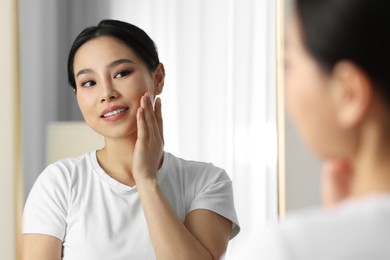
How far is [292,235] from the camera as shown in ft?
1.07

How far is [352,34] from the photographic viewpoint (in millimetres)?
340

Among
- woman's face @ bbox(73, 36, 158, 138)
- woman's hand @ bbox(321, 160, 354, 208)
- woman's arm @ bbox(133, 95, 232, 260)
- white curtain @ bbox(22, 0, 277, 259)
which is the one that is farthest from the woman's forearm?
woman's hand @ bbox(321, 160, 354, 208)

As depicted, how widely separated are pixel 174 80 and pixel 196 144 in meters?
0.12

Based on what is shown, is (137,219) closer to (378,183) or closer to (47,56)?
(47,56)

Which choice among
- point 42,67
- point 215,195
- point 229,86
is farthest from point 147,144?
point 42,67

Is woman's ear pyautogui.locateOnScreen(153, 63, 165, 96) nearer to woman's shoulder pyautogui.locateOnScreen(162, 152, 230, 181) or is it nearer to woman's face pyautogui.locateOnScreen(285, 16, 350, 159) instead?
woman's shoulder pyautogui.locateOnScreen(162, 152, 230, 181)

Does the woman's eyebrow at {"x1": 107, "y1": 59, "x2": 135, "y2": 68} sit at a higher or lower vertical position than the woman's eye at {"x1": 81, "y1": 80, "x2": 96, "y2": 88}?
higher

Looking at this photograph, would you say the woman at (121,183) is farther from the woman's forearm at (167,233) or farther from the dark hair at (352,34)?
the dark hair at (352,34)

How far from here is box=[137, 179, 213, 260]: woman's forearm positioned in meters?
1.04

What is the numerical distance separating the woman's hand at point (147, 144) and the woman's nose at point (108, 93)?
A: 48mm

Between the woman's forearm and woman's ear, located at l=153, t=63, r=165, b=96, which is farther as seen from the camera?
woman's ear, located at l=153, t=63, r=165, b=96

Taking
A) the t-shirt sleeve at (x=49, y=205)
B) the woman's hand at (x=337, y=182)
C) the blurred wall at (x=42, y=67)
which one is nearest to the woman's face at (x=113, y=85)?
the t-shirt sleeve at (x=49, y=205)

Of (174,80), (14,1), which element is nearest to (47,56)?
(14,1)

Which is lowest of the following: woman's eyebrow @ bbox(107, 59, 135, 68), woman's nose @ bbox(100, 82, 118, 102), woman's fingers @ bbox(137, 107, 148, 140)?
woman's fingers @ bbox(137, 107, 148, 140)
